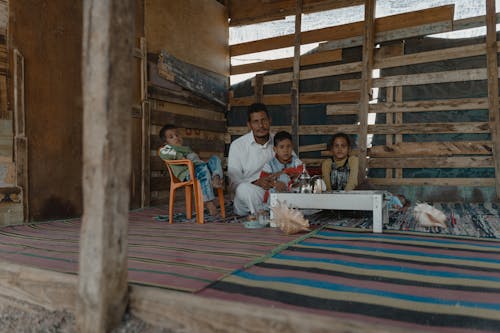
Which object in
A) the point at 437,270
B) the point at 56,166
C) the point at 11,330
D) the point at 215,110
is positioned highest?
the point at 215,110

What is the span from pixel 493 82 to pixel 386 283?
160 inches

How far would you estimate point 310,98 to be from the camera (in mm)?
5688

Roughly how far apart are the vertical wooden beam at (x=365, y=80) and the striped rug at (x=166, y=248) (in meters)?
2.58

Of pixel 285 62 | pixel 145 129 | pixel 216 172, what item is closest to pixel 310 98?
pixel 285 62

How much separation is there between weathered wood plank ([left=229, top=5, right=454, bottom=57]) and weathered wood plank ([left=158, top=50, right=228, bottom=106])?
678 millimetres

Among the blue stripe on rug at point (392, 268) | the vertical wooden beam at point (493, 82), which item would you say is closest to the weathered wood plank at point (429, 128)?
the vertical wooden beam at point (493, 82)

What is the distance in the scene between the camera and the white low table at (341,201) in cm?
288

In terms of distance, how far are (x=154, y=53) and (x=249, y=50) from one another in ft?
5.99

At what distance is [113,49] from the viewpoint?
1.33m

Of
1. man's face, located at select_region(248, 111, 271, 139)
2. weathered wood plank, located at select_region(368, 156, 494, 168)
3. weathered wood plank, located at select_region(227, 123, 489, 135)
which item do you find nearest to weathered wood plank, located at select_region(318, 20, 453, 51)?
weathered wood plank, located at select_region(227, 123, 489, 135)

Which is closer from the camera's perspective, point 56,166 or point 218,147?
point 56,166

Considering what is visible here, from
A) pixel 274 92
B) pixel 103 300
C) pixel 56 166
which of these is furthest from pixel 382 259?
pixel 274 92

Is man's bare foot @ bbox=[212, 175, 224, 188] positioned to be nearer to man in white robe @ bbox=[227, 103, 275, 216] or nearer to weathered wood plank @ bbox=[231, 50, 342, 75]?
man in white robe @ bbox=[227, 103, 275, 216]

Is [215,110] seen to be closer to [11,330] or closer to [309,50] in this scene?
[309,50]
